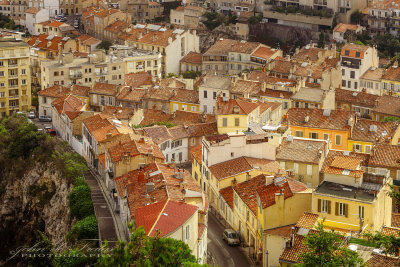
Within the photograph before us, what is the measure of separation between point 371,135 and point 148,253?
40.6 metres

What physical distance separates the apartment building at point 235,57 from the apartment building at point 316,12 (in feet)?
47.9

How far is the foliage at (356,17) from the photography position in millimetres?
144125

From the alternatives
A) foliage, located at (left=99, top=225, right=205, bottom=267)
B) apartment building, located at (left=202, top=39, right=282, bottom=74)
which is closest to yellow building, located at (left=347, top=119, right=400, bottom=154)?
foliage, located at (left=99, top=225, right=205, bottom=267)

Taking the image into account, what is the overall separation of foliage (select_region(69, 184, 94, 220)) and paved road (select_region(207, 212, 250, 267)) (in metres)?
9.92

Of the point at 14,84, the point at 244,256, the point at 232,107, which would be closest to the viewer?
the point at 244,256

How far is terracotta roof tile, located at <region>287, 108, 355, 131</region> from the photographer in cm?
8856

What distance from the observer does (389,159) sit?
78625 millimetres

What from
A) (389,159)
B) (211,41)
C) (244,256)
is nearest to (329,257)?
(244,256)

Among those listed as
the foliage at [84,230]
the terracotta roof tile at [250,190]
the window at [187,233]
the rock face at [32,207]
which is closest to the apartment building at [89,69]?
the rock face at [32,207]

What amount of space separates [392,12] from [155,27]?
1436 inches

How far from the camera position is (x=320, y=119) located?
89562 mm

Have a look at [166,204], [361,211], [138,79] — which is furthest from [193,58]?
[361,211]

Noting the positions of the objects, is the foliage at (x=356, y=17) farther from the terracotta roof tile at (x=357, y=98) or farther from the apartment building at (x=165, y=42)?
the terracotta roof tile at (x=357, y=98)

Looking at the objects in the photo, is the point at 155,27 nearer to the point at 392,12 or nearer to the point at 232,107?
the point at 392,12
